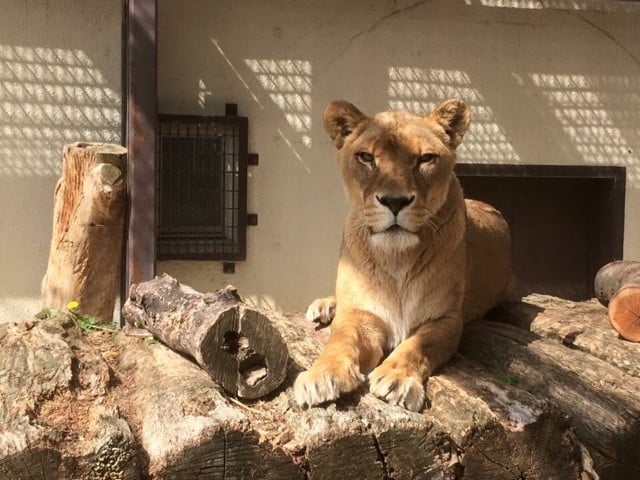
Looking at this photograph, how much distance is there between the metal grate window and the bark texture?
2.65 metres

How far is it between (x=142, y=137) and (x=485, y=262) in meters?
2.28

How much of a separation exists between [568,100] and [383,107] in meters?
1.61

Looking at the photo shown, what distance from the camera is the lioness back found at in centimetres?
550

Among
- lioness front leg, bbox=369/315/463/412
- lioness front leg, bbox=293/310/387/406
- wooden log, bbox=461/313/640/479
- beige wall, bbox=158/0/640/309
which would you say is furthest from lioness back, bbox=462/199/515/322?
beige wall, bbox=158/0/640/309

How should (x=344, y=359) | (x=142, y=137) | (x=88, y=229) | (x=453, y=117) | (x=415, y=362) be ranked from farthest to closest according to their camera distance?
(x=142, y=137), (x=88, y=229), (x=453, y=117), (x=415, y=362), (x=344, y=359)

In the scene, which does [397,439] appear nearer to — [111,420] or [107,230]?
[111,420]

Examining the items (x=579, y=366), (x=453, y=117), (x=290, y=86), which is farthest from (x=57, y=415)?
(x=290, y=86)

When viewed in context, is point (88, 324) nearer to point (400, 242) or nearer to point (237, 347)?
point (237, 347)

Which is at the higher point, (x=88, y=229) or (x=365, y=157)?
(x=365, y=157)

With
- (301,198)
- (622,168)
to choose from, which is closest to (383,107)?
(301,198)

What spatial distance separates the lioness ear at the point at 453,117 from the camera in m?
4.76

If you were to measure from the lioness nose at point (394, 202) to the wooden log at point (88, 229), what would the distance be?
1948mm

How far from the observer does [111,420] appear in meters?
3.52

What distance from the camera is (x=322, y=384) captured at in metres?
3.69
